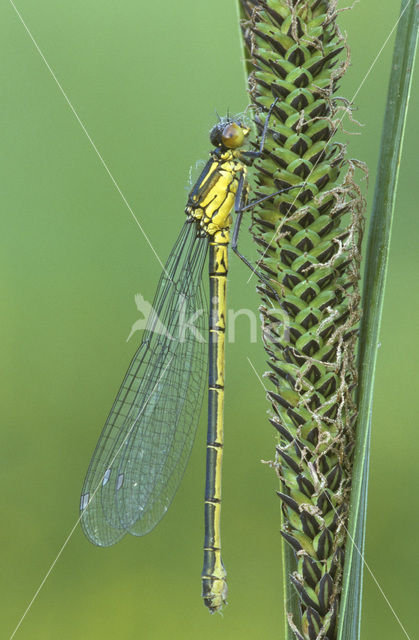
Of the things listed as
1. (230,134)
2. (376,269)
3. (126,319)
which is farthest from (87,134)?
(376,269)

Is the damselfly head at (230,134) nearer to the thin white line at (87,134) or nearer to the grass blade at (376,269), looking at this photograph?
the thin white line at (87,134)

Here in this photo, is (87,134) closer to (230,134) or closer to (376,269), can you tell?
(230,134)

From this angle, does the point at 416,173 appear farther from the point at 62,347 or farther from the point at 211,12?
the point at 62,347

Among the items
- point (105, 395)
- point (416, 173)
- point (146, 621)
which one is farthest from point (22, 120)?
point (146, 621)

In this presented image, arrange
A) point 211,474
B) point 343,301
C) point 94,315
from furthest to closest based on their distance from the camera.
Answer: point 94,315, point 211,474, point 343,301

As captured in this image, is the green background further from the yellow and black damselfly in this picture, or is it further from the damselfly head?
the damselfly head
